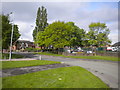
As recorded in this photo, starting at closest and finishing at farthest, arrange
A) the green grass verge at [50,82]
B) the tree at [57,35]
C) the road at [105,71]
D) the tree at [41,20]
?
the green grass verge at [50,82]
the road at [105,71]
the tree at [57,35]
the tree at [41,20]

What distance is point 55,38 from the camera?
28.8 meters

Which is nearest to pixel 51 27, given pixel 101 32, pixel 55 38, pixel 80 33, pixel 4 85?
pixel 55 38

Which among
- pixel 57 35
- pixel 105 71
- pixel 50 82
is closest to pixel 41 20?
pixel 57 35

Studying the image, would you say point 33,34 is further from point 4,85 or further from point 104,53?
point 4,85

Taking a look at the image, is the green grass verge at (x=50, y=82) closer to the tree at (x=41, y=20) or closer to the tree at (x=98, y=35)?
the tree at (x=98, y=35)

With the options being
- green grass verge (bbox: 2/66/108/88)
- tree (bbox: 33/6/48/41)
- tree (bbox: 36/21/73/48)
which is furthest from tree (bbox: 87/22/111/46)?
green grass verge (bbox: 2/66/108/88)

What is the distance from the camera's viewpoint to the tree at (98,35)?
112 feet

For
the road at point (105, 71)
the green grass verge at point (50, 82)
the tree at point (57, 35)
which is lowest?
the road at point (105, 71)

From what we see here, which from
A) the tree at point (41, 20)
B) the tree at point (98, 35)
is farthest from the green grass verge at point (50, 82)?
the tree at point (41, 20)

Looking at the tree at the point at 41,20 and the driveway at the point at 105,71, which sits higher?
the tree at the point at 41,20

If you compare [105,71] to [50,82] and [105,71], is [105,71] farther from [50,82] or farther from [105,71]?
[50,82]

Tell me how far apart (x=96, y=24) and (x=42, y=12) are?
25111 mm

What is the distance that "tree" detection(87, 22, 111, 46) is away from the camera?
112ft

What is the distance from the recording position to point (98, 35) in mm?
34625
